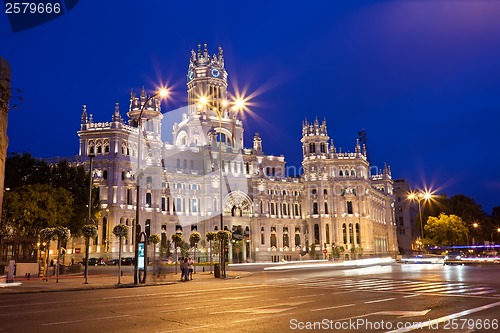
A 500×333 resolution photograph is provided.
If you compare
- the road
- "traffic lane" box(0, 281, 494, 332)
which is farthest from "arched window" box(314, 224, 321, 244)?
"traffic lane" box(0, 281, 494, 332)

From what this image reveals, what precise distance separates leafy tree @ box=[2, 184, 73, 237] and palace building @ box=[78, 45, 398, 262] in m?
28.6

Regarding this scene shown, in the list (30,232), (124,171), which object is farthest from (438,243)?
(30,232)

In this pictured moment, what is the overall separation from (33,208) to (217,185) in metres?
52.8

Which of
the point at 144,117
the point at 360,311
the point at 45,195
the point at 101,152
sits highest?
the point at 144,117

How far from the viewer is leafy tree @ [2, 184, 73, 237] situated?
45438 mm

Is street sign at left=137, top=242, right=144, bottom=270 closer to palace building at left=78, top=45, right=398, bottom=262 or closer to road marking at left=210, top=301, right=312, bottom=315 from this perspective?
road marking at left=210, top=301, right=312, bottom=315

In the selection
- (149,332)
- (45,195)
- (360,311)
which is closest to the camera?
(149,332)

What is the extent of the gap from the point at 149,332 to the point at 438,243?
99982mm

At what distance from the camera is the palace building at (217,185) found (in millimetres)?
82312

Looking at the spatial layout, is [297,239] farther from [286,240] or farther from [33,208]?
[33,208]

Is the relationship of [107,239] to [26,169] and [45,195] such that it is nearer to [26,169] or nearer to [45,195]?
[26,169]

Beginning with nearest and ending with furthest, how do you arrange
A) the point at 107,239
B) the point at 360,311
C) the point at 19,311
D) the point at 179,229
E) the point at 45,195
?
1. the point at 360,311
2. the point at 19,311
3. the point at 45,195
4. the point at 107,239
5. the point at 179,229

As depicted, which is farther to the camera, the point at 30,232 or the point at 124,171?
the point at 124,171

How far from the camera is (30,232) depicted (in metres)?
49.4
